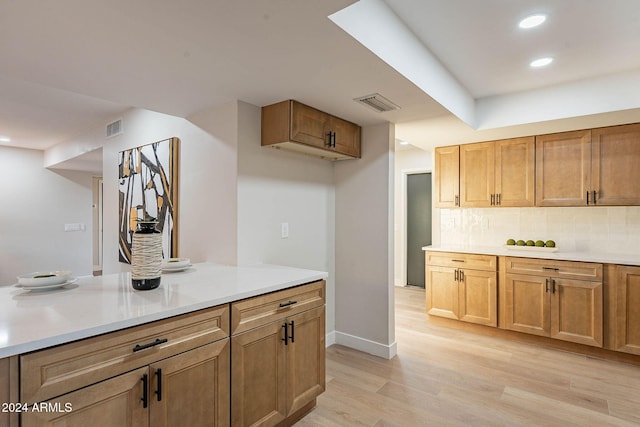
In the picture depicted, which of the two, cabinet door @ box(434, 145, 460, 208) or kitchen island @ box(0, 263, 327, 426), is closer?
kitchen island @ box(0, 263, 327, 426)

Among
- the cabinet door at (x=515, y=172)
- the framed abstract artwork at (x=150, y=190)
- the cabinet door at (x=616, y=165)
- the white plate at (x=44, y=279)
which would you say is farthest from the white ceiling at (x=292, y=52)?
Answer: the white plate at (x=44, y=279)

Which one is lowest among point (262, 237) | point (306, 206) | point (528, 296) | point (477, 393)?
point (477, 393)

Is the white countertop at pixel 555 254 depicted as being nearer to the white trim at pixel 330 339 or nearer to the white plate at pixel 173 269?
the white trim at pixel 330 339

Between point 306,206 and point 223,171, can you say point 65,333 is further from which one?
point 306,206

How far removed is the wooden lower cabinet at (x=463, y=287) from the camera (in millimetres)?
3541

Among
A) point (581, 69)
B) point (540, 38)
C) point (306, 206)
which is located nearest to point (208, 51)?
point (306, 206)

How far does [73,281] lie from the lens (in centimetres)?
182

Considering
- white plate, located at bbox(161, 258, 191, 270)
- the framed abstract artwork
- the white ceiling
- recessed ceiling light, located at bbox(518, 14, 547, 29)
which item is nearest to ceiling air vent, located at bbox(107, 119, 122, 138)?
the framed abstract artwork

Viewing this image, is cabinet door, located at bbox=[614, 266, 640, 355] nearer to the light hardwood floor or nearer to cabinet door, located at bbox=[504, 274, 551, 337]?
the light hardwood floor

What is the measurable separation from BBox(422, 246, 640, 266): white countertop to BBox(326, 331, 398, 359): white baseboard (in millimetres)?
1388

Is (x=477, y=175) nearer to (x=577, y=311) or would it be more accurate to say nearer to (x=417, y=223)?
(x=577, y=311)

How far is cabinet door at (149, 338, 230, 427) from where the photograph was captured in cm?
135

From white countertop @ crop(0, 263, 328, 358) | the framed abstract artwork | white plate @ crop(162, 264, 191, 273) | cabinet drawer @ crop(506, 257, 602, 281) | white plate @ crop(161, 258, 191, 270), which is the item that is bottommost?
cabinet drawer @ crop(506, 257, 602, 281)

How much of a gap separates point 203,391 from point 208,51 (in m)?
1.70
